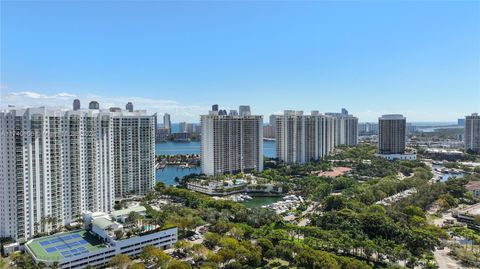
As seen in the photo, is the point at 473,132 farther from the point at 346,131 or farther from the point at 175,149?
the point at 175,149

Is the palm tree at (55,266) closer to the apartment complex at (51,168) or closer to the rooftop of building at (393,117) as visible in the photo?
the apartment complex at (51,168)

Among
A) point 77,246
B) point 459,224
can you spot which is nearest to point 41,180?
point 77,246

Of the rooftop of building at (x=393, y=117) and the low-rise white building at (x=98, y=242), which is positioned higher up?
the rooftop of building at (x=393, y=117)

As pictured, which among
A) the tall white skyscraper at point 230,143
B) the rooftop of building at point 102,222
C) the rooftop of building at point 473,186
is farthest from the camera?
the tall white skyscraper at point 230,143

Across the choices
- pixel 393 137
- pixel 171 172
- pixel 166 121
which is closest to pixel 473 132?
pixel 393 137

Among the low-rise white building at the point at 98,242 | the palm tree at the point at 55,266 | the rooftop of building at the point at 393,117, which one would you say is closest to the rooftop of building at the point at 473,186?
the rooftop of building at the point at 393,117

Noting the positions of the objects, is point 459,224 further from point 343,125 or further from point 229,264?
point 343,125
